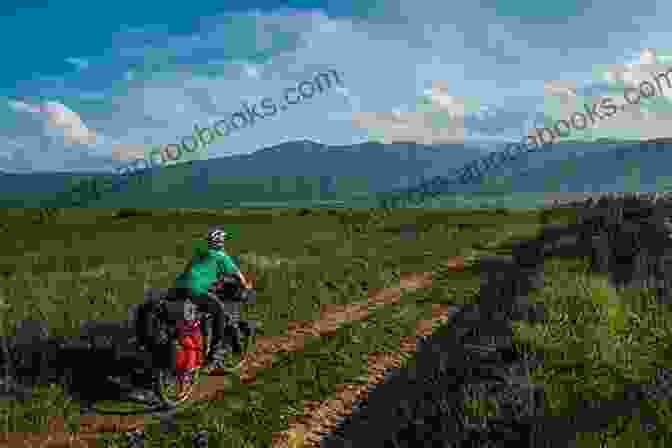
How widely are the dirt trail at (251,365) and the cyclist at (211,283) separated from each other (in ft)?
2.02

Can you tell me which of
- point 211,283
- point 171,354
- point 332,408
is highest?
point 211,283

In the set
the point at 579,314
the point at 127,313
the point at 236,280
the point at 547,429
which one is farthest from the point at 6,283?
the point at 547,429

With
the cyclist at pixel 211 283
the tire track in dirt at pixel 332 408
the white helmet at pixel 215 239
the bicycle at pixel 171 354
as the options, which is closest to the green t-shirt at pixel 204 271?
the cyclist at pixel 211 283

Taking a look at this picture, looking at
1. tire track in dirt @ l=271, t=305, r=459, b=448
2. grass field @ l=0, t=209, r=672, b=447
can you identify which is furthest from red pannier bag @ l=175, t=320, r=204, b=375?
tire track in dirt @ l=271, t=305, r=459, b=448

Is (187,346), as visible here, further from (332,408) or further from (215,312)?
(332,408)

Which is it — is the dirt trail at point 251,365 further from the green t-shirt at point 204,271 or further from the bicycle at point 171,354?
the green t-shirt at point 204,271

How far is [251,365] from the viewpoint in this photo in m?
11.2

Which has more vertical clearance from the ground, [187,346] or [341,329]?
[187,346]

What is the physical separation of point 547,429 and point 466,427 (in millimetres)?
835

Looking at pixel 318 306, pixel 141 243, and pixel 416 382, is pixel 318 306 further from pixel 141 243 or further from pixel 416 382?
pixel 141 243

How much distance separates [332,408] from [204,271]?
10.5 feet

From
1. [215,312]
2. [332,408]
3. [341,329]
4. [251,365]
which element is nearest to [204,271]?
[215,312]

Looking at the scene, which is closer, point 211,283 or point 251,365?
point 211,283

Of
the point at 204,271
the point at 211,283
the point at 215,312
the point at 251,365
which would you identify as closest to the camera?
the point at 204,271
